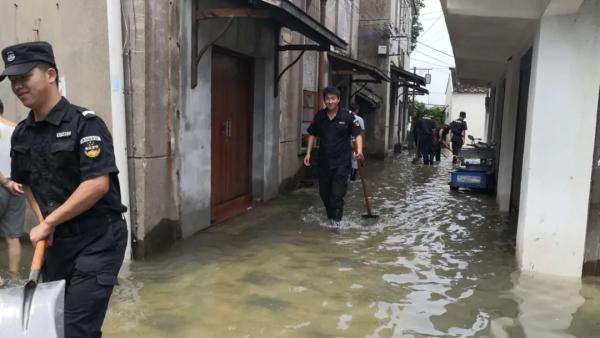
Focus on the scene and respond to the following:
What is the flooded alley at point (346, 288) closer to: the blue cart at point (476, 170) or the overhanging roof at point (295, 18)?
the overhanging roof at point (295, 18)

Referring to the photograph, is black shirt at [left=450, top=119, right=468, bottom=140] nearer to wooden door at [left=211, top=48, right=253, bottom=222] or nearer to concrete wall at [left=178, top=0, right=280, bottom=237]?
concrete wall at [left=178, top=0, right=280, bottom=237]

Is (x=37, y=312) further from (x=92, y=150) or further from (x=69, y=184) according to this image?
(x=92, y=150)

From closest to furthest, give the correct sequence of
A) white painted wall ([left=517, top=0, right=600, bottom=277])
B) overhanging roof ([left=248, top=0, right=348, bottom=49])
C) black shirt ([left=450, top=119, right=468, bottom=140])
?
white painted wall ([left=517, top=0, right=600, bottom=277])
overhanging roof ([left=248, top=0, right=348, bottom=49])
black shirt ([left=450, top=119, right=468, bottom=140])

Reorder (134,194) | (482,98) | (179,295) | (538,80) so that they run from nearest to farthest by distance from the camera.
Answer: (179,295), (538,80), (134,194), (482,98)

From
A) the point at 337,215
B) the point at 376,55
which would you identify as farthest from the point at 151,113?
the point at 376,55

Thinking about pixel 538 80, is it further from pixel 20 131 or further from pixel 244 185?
pixel 244 185

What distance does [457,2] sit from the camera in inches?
205

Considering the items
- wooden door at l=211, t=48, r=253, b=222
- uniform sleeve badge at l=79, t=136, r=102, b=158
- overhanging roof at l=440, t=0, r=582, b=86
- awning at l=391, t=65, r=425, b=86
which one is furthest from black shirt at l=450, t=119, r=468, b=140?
uniform sleeve badge at l=79, t=136, r=102, b=158

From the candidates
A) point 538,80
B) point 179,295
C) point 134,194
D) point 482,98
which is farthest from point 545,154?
point 482,98

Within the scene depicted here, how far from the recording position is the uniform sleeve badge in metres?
2.36

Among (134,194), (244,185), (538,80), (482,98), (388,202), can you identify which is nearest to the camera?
(538,80)

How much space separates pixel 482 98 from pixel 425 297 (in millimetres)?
36216

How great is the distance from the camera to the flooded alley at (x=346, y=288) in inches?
148

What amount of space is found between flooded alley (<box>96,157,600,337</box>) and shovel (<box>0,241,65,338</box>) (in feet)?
4.77
